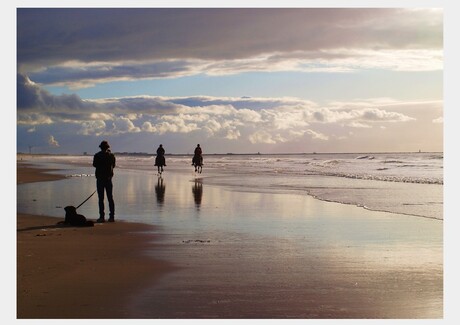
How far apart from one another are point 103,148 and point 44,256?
16.7ft

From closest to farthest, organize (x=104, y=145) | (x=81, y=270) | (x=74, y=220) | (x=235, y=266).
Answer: (x=81, y=270)
(x=235, y=266)
(x=74, y=220)
(x=104, y=145)

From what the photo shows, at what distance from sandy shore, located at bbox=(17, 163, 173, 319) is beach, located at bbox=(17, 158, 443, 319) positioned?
0.05 feet

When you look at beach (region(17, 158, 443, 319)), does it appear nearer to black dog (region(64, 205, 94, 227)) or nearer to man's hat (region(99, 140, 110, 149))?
black dog (region(64, 205, 94, 227))

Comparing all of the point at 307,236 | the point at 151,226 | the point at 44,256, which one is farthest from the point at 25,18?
the point at 307,236

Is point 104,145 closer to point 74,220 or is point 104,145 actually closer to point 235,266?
point 74,220

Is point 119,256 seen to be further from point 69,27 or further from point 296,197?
point 296,197

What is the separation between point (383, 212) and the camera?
14.9 meters

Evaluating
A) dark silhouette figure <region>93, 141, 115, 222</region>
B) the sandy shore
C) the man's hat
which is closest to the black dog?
the sandy shore

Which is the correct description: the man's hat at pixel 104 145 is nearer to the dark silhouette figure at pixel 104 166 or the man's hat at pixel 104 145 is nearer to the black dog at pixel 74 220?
the dark silhouette figure at pixel 104 166

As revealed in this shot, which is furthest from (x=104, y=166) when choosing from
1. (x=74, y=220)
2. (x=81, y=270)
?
(x=81, y=270)

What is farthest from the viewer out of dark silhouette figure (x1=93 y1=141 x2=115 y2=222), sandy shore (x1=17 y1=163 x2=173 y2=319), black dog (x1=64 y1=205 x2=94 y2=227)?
dark silhouette figure (x1=93 y1=141 x2=115 y2=222)

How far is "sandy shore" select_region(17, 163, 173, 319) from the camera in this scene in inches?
252

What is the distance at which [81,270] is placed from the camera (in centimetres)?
805

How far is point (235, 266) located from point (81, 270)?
222 cm
